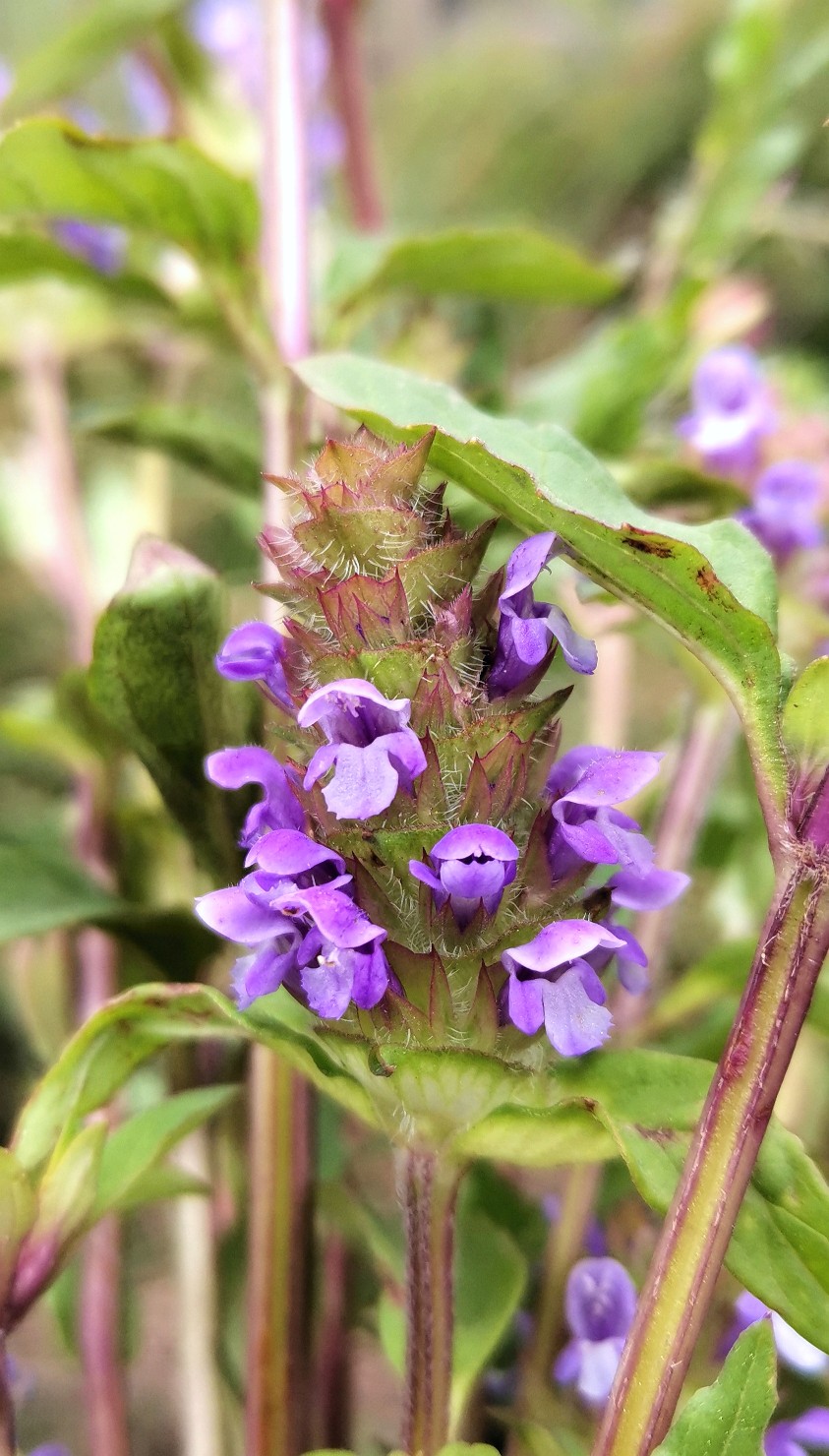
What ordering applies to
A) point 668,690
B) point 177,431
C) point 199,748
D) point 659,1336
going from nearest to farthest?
point 659,1336 → point 199,748 → point 177,431 → point 668,690

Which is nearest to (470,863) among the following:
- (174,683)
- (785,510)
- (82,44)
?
(174,683)

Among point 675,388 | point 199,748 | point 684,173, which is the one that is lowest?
point 199,748

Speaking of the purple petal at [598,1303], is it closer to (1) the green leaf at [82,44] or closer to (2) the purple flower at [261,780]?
(2) the purple flower at [261,780]

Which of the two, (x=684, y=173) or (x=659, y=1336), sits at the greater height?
(x=684, y=173)

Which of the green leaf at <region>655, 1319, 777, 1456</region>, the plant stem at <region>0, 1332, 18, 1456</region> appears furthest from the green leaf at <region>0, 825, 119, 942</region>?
the green leaf at <region>655, 1319, 777, 1456</region>

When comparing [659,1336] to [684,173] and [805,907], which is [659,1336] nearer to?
[805,907]

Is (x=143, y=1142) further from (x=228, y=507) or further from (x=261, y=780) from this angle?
(x=228, y=507)

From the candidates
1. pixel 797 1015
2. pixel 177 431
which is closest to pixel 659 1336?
pixel 797 1015
